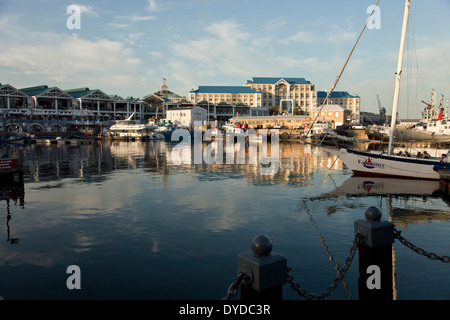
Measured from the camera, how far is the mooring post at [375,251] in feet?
24.1

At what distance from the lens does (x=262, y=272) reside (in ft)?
17.6

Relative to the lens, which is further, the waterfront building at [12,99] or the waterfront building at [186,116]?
the waterfront building at [186,116]

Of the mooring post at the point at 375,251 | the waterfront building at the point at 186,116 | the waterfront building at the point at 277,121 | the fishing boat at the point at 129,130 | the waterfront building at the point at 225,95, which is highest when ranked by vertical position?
the waterfront building at the point at 225,95

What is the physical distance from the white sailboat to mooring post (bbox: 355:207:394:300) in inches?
757

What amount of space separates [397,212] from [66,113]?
111817 millimetres

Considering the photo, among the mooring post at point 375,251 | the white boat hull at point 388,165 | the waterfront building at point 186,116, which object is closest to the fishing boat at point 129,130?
the waterfront building at point 186,116

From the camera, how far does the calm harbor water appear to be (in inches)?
354

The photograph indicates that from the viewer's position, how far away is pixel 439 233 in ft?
43.6

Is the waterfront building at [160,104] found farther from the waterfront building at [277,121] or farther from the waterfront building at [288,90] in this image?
the waterfront building at [288,90]

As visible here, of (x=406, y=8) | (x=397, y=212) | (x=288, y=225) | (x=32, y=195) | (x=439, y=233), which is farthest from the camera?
(x=406, y=8)

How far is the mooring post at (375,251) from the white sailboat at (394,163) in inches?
757

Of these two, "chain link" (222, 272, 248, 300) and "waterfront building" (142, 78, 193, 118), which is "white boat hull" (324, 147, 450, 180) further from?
"waterfront building" (142, 78, 193, 118)
